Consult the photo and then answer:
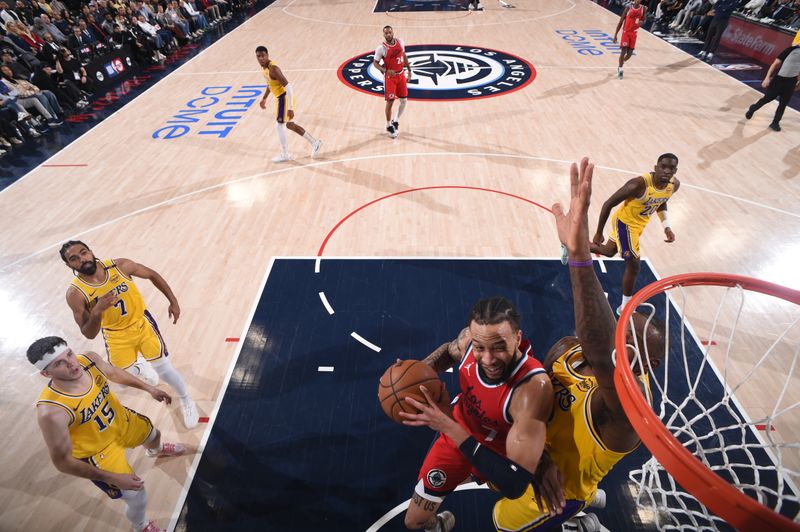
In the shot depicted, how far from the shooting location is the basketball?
3.01m

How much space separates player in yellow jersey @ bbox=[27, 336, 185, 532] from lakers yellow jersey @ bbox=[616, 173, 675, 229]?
468cm

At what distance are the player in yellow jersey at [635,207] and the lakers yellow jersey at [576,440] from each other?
2716 millimetres

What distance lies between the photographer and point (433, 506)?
9.77ft

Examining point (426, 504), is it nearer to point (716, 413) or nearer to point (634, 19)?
point (716, 413)

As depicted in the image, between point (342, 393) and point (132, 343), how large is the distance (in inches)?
72.6

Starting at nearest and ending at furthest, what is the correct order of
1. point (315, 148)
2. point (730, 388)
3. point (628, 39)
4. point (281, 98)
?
1. point (730, 388)
2. point (281, 98)
3. point (315, 148)
4. point (628, 39)

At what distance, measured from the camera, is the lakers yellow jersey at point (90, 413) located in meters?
2.68

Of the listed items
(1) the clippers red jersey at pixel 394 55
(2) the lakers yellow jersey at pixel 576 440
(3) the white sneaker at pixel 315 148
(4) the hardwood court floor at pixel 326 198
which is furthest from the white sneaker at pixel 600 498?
(1) the clippers red jersey at pixel 394 55

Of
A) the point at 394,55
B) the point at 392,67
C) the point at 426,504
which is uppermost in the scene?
the point at 394,55

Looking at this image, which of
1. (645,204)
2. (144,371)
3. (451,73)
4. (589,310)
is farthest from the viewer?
(451,73)

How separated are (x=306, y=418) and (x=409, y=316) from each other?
5.07ft

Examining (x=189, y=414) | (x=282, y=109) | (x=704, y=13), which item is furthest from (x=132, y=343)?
(x=704, y=13)

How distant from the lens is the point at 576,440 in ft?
7.68

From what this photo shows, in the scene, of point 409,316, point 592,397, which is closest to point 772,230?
point 409,316
